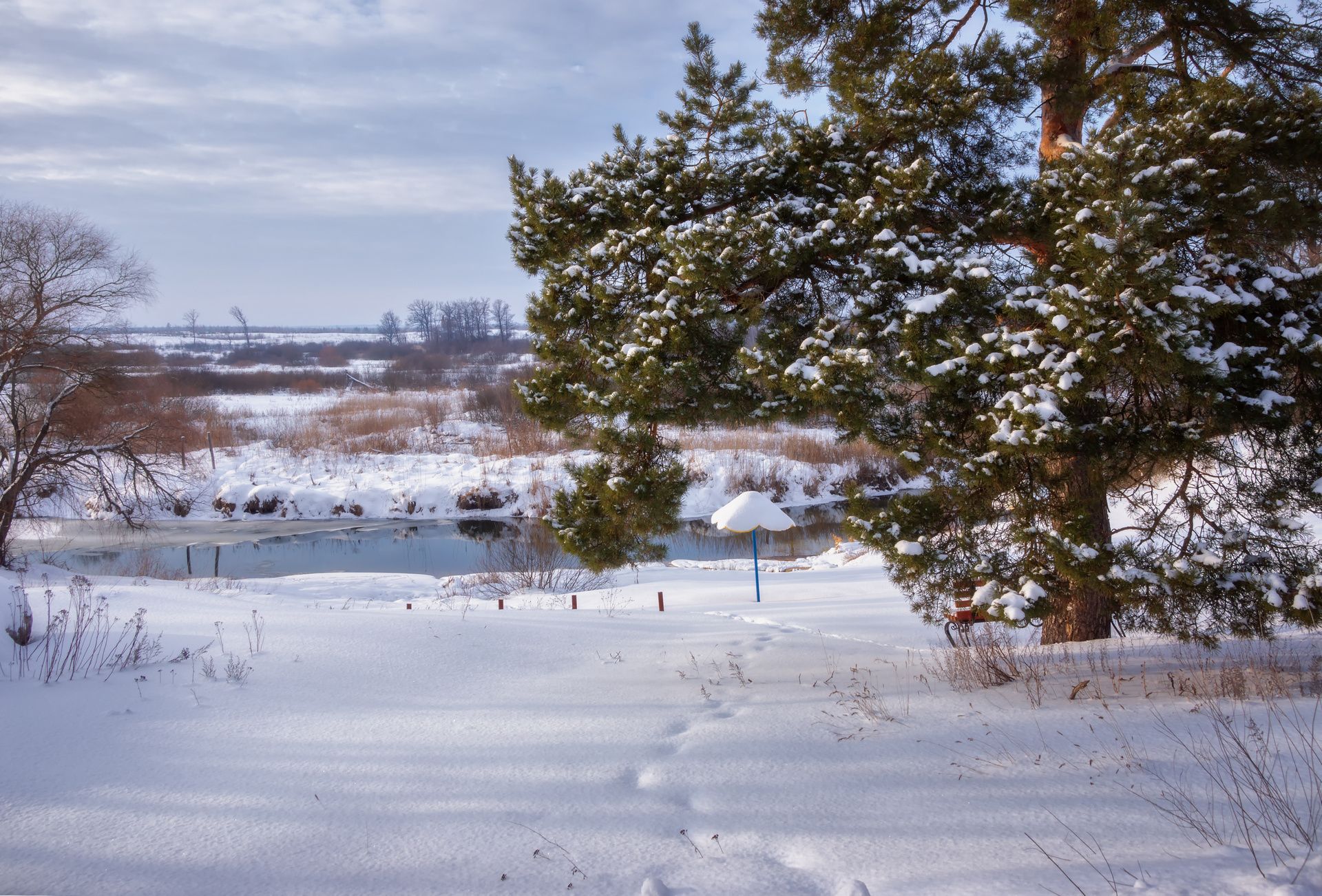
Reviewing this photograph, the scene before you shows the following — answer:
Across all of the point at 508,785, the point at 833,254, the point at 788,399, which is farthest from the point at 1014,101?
the point at 508,785

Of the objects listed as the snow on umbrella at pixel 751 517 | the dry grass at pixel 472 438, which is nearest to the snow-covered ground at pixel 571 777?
the snow on umbrella at pixel 751 517

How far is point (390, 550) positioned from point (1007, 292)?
71.7 feet

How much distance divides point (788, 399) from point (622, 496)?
5.72 feet

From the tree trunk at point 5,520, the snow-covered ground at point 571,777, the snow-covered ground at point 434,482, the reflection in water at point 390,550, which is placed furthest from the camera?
the snow-covered ground at point 434,482

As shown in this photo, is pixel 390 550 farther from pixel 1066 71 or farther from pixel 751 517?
pixel 1066 71

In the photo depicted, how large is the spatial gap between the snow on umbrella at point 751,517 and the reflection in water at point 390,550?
6.94 m

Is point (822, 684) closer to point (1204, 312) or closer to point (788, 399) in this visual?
point (788, 399)

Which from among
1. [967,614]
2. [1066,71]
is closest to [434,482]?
[967,614]

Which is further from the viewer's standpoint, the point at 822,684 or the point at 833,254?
the point at 833,254

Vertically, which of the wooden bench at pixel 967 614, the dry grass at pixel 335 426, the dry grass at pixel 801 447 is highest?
the dry grass at pixel 335 426

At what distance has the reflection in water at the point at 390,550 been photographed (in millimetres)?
21391

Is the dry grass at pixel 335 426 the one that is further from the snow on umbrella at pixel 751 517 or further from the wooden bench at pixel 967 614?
the wooden bench at pixel 967 614

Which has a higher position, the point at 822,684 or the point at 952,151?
the point at 952,151

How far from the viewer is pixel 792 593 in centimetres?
Answer: 1529
